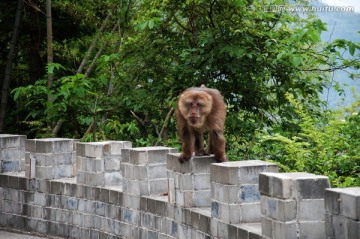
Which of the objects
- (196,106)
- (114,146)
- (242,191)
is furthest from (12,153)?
(242,191)

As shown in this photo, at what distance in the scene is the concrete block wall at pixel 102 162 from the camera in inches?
457

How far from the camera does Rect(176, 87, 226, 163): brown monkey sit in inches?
371

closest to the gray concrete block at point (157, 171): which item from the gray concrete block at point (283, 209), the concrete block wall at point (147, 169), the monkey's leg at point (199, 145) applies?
the concrete block wall at point (147, 169)

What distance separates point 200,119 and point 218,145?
43 cm

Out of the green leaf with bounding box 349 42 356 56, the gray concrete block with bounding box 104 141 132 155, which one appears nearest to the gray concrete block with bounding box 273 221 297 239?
the green leaf with bounding box 349 42 356 56

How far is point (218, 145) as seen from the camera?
A: 9.36 meters

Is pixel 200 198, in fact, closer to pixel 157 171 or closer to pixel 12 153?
pixel 157 171

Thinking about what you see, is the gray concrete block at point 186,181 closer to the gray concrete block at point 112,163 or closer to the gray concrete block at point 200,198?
the gray concrete block at point 200,198

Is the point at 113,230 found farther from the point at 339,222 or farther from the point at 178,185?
the point at 339,222

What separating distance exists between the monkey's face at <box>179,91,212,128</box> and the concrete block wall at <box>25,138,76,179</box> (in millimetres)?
3834

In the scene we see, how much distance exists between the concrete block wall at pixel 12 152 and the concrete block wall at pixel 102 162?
2.28 m

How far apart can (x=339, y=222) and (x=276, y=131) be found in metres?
6.68

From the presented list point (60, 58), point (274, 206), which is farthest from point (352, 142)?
point (60, 58)

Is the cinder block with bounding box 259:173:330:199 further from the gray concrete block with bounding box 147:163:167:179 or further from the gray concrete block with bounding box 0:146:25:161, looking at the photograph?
the gray concrete block with bounding box 0:146:25:161
